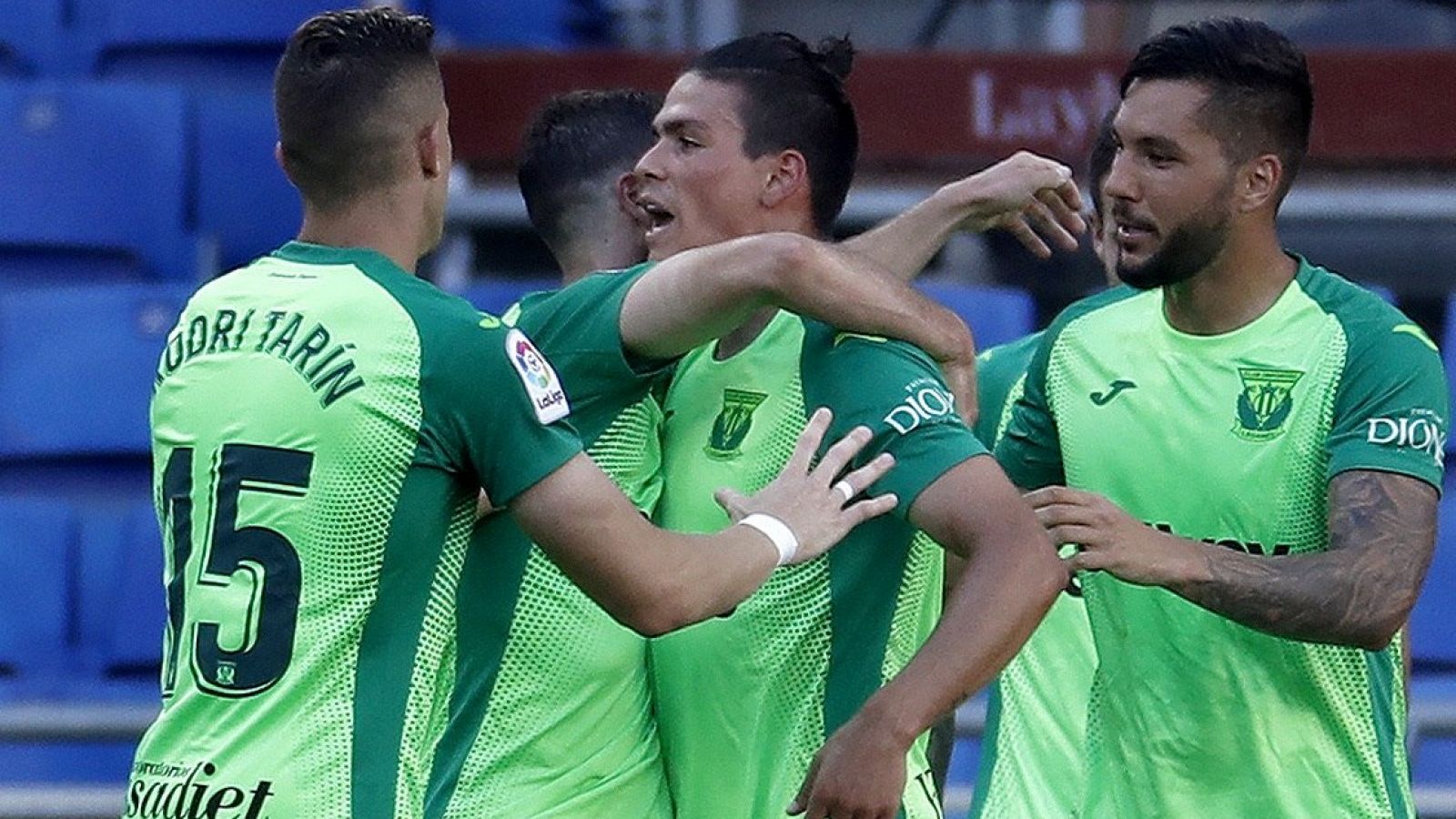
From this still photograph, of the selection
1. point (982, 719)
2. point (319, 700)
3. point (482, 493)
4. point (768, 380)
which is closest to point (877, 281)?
point (768, 380)

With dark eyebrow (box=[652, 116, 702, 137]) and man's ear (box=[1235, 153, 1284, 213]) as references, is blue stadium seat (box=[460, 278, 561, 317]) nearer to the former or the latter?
dark eyebrow (box=[652, 116, 702, 137])

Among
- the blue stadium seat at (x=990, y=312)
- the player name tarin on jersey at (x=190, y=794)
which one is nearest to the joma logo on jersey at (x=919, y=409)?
the player name tarin on jersey at (x=190, y=794)

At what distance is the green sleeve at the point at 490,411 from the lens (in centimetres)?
355

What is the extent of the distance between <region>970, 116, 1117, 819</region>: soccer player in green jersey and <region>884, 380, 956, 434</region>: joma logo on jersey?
43.7 inches

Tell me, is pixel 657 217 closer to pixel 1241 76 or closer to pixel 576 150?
pixel 576 150

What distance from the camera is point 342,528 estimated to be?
3537 millimetres

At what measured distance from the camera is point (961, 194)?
419 centimetres

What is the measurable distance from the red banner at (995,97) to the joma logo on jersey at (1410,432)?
4366 mm

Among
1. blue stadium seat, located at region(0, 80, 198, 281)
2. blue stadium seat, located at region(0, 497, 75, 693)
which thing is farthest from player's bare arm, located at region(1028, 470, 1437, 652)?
blue stadium seat, located at region(0, 80, 198, 281)

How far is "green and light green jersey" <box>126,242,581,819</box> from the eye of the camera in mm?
3523

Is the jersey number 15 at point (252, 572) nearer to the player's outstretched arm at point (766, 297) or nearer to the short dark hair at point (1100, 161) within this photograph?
the player's outstretched arm at point (766, 297)

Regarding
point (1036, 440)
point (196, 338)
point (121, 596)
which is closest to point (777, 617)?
point (1036, 440)

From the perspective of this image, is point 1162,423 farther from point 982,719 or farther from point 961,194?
point 982,719

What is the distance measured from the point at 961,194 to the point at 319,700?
1.38 m
